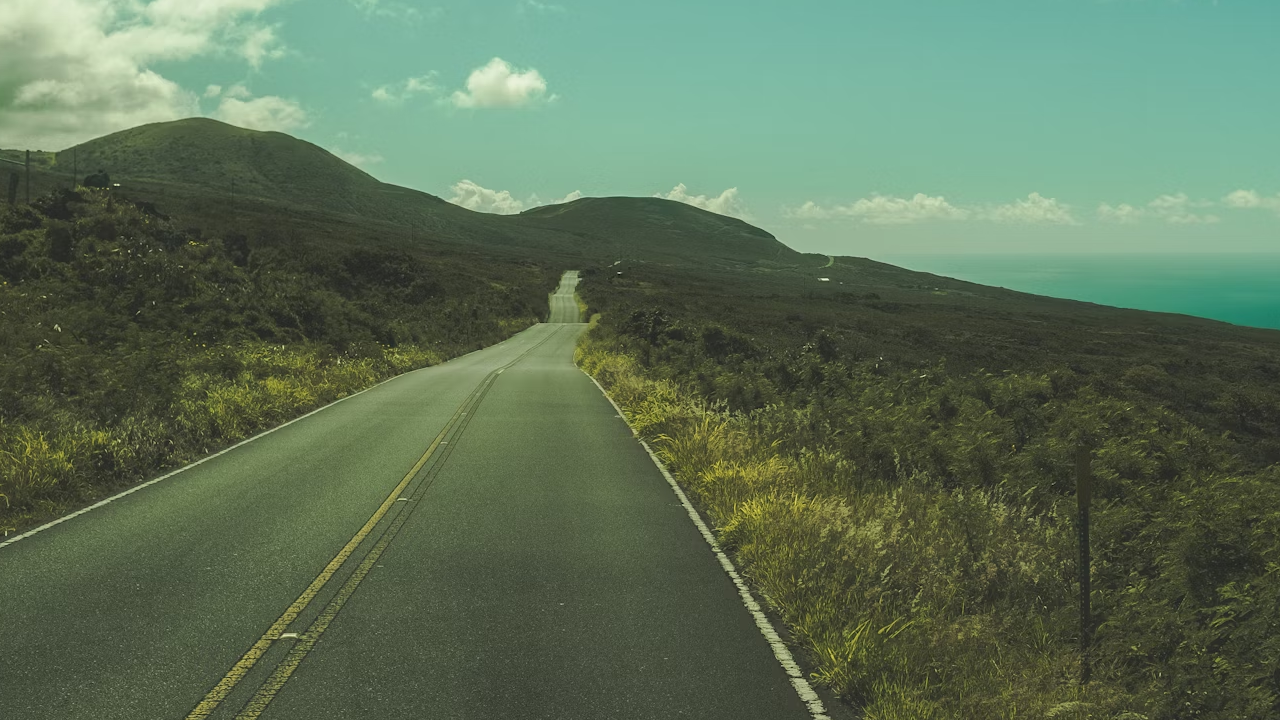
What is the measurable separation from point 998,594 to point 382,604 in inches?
193

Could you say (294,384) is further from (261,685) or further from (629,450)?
(261,685)

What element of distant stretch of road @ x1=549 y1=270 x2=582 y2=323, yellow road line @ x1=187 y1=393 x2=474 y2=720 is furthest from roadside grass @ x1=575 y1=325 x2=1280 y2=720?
distant stretch of road @ x1=549 y1=270 x2=582 y2=323

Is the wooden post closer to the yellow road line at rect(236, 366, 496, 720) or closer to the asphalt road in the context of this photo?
the asphalt road

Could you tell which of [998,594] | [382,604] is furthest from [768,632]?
[382,604]

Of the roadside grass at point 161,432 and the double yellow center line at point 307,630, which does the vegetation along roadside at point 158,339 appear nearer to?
the roadside grass at point 161,432

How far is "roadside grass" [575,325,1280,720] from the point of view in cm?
477

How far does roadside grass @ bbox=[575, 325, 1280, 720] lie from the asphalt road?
1.77 feet

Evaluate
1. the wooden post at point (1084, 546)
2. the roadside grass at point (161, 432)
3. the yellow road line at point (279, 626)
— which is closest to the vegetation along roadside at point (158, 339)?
the roadside grass at point (161, 432)

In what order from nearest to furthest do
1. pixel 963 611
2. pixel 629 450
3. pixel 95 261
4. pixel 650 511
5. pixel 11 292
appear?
pixel 963 611
pixel 650 511
pixel 629 450
pixel 11 292
pixel 95 261

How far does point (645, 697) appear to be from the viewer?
16.5 feet

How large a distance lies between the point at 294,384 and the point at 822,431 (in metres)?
14.1

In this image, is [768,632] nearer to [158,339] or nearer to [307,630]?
[307,630]

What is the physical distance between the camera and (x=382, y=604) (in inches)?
263

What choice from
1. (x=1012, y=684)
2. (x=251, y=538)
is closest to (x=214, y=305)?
(x=251, y=538)
